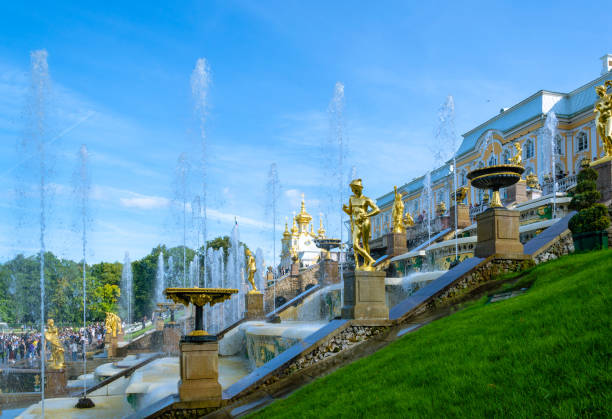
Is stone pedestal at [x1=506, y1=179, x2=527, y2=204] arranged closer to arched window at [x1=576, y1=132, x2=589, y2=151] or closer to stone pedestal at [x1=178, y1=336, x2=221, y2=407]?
stone pedestal at [x1=178, y1=336, x2=221, y2=407]

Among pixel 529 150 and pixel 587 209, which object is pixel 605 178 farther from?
pixel 529 150

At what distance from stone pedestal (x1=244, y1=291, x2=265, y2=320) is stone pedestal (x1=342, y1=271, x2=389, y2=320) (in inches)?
530


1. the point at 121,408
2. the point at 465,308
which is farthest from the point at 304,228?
the point at 465,308

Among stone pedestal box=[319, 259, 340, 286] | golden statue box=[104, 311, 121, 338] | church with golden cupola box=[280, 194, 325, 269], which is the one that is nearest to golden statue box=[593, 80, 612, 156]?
stone pedestal box=[319, 259, 340, 286]

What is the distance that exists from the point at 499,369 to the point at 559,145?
4831 cm

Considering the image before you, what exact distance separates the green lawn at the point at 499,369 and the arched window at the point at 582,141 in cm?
4314

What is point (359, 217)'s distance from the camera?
12.2m

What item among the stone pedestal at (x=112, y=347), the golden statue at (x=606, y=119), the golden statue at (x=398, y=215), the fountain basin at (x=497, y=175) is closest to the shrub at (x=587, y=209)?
the fountain basin at (x=497, y=175)

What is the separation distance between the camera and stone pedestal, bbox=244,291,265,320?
24578mm

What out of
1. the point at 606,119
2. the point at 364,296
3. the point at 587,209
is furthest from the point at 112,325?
the point at 587,209

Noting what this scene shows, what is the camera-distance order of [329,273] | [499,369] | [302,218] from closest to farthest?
→ 1. [499,369]
2. [329,273]
3. [302,218]

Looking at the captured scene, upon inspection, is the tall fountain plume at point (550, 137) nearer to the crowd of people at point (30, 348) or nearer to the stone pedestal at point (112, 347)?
the stone pedestal at point (112, 347)

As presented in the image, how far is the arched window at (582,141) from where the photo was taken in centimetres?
4688

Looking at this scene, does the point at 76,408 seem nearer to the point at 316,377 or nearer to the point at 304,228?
the point at 316,377
